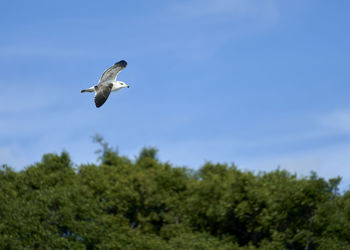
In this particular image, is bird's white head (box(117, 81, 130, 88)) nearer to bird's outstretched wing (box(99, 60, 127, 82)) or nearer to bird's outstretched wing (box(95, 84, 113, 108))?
bird's outstretched wing (box(95, 84, 113, 108))

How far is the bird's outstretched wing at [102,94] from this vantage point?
1838cm

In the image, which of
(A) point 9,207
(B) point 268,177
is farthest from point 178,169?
(A) point 9,207

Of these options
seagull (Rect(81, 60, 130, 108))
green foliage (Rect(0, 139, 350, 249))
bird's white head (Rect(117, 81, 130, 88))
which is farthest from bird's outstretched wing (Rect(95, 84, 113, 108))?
green foliage (Rect(0, 139, 350, 249))

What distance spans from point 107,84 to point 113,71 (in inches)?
50.5

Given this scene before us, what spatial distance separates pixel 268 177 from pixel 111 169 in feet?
46.9

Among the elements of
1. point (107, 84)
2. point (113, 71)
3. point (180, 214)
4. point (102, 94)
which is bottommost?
point (180, 214)

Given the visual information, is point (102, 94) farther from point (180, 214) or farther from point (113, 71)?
point (180, 214)

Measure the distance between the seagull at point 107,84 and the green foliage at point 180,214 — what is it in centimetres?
1184

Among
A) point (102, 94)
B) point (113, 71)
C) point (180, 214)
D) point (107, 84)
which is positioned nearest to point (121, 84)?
point (107, 84)

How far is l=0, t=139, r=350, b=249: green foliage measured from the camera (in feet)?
102

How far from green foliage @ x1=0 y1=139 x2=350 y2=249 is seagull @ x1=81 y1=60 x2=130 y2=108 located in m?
11.8

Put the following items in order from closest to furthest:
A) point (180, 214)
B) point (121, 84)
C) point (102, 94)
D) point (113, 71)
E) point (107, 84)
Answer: point (102, 94) < point (107, 84) < point (121, 84) < point (113, 71) < point (180, 214)

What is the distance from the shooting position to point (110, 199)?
41938 mm

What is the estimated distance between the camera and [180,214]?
3994 cm
